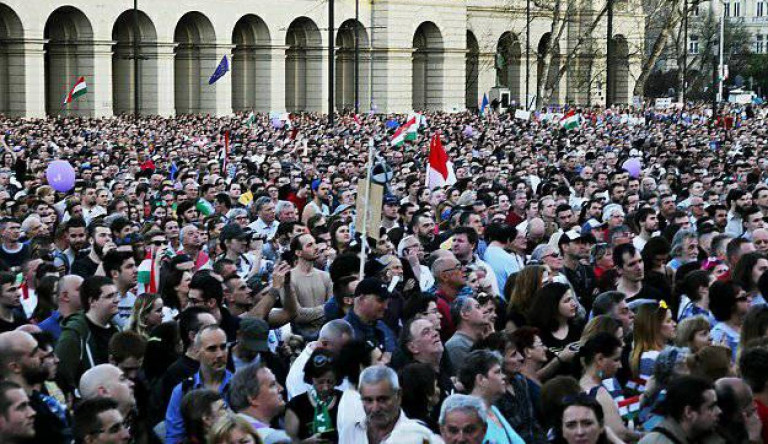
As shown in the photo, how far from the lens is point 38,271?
40.5 ft

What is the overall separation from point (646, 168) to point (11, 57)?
3203 centimetres

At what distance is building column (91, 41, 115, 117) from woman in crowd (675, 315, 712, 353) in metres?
48.8

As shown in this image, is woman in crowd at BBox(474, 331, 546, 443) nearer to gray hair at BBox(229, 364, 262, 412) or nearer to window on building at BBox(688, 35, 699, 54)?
gray hair at BBox(229, 364, 262, 412)

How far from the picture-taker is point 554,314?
10719 mm

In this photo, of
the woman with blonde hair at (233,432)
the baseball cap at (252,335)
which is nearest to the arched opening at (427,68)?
the baseball cap at (252,335)

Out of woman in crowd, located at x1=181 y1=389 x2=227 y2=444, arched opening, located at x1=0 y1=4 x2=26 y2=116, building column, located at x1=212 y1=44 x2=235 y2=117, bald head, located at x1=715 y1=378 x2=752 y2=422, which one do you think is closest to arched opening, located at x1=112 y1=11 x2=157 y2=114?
building column, located at x1=212 y1=44 x2=235 y2=117

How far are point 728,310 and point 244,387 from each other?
12.5 ft

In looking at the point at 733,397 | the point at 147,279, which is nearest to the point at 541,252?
the point at 147,279

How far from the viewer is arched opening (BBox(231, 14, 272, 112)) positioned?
2562 inches

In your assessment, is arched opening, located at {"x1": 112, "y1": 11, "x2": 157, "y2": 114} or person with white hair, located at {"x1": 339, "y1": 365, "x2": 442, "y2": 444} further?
arched opening, located at {"x1": 112, "y1": 11, "x2": 157, "y2": 114}

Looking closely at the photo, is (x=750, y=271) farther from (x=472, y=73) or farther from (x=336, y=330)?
(x=472, y=73)

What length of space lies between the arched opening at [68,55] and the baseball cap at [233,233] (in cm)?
4349

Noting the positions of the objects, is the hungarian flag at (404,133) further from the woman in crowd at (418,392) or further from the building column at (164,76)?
the building column at (164,76)

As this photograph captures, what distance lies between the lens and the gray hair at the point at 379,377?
7844 millimetres
